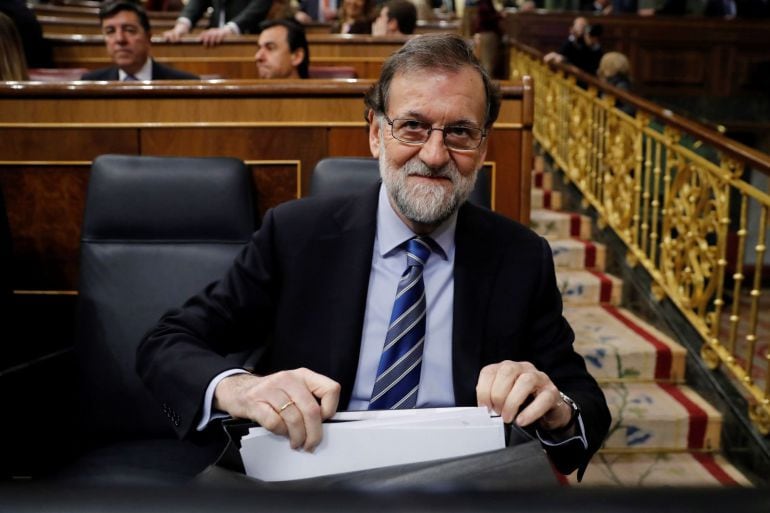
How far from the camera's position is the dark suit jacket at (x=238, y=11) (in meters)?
4.70

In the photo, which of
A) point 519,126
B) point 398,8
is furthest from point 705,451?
point 398,8

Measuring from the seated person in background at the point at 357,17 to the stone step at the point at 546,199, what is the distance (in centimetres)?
160

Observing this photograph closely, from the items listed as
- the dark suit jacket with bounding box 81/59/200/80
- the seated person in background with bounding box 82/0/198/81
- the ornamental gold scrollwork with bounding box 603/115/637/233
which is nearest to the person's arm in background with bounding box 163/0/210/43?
the seated person in background with bounding box 82/0/198/81

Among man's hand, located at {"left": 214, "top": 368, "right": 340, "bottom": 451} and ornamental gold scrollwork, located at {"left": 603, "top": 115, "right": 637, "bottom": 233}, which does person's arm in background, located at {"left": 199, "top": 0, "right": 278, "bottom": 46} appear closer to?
ornamental gold scrollwork, located at {"left": 603, "top": 115, "right": 637, "bottom": 233}

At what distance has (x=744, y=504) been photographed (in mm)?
285

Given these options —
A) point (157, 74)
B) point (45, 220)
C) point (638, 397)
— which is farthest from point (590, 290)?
point (45, 220)

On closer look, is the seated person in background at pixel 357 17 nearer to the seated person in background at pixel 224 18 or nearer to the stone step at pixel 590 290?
the seated person in background at pixel 224 18

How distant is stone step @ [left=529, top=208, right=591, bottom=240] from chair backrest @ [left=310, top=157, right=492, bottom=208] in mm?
2609

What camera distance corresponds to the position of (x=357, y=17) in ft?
18.3

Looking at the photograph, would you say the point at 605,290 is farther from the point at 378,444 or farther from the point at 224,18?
the point at 378,444

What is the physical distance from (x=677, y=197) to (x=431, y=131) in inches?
113

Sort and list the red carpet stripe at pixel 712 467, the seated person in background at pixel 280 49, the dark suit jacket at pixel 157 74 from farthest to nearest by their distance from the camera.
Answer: the seated person in background at pixel 280 49, the dark suit jacket at pixel 157 74, the red carpet stripe at pixel 712 467

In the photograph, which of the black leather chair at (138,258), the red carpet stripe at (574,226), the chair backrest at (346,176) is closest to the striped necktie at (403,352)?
the chair backrest at (346,176)

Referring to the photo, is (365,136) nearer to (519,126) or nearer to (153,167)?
(519,126)
